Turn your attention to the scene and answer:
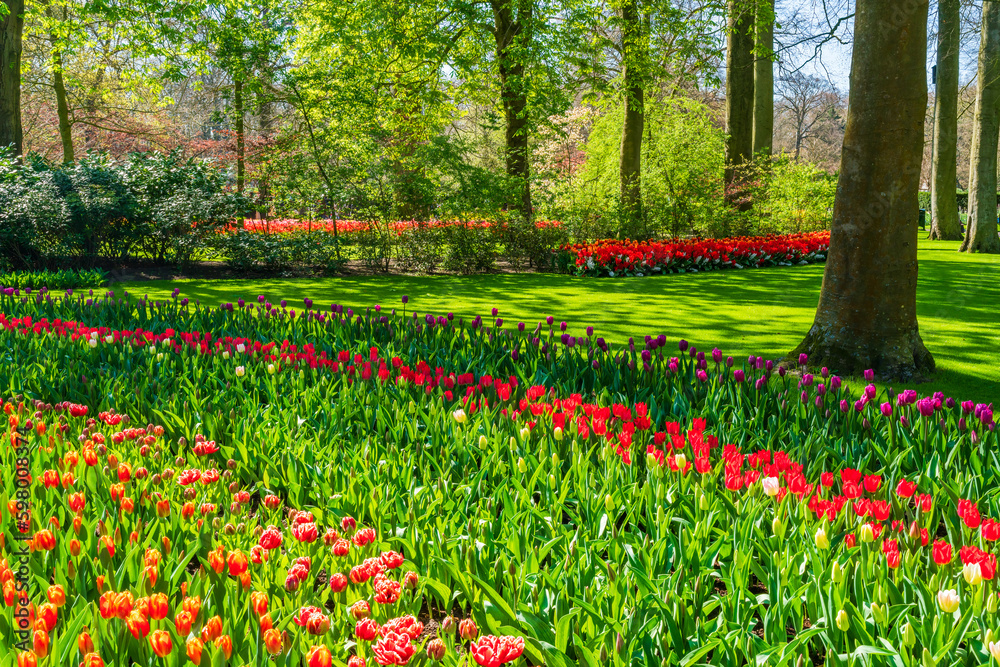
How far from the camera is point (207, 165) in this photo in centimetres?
1366

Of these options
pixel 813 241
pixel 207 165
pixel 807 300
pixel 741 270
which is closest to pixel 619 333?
pixel 807 300

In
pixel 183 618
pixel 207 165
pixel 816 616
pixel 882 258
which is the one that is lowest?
pixel 816 616

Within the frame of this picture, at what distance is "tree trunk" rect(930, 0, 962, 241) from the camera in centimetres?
1761

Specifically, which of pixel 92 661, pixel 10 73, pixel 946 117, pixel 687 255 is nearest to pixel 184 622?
pixel 92 661

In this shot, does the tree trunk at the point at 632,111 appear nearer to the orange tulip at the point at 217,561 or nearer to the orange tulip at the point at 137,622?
the orange tulip at the point at 217,561

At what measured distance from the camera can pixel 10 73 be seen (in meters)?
14.2

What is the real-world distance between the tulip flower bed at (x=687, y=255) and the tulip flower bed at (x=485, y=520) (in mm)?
8581

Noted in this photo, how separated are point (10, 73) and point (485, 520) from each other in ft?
52.6

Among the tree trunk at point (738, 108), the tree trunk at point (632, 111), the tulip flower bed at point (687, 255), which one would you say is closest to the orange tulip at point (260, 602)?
the tulip flower bed at point (687, 255)

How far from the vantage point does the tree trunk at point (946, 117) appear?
693 inches

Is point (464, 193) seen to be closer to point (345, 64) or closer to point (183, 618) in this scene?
point (345, 64)

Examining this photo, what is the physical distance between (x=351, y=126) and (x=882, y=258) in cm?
1058

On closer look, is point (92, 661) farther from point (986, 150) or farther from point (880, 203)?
point (986, 150)

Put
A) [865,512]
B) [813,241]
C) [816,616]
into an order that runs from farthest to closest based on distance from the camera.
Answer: [813,241]
[865,512]
[816,616]
